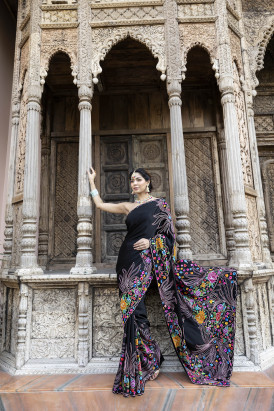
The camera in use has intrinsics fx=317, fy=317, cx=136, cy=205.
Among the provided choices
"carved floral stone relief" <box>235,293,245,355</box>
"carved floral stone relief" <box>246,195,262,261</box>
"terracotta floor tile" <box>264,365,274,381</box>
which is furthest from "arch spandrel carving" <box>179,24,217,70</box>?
"terracotta floor tile" <box>264,365,274,381</box>

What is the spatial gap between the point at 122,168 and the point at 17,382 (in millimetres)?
3406

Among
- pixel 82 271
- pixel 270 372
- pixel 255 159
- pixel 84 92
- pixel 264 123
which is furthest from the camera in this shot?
pixel 264 123


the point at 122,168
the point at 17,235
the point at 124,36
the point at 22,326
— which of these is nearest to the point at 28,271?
the point at 22,326

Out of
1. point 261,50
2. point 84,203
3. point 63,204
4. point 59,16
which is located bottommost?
point 84,203

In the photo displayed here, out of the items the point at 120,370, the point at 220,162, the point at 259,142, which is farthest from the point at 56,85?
the point at 120,370

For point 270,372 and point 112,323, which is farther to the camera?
point 112,323

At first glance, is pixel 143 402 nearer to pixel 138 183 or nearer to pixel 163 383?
pixel 163 383

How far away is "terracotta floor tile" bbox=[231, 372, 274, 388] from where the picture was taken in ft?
9.32

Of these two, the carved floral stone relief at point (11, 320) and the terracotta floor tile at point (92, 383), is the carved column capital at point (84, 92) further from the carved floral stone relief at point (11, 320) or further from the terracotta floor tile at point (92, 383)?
the terracotta floor tile at point (92, 383)

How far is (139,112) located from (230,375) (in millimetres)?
4179

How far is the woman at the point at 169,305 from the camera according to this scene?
2.80 meters

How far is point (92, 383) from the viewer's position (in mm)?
2914

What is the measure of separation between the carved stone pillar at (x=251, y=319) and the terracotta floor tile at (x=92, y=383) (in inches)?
55.9

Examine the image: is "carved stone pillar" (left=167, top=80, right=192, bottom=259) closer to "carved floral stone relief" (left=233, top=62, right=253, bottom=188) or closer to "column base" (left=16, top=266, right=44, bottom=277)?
"carved floral stone relief" (left=233, top=62, right=253, bottom=188)
